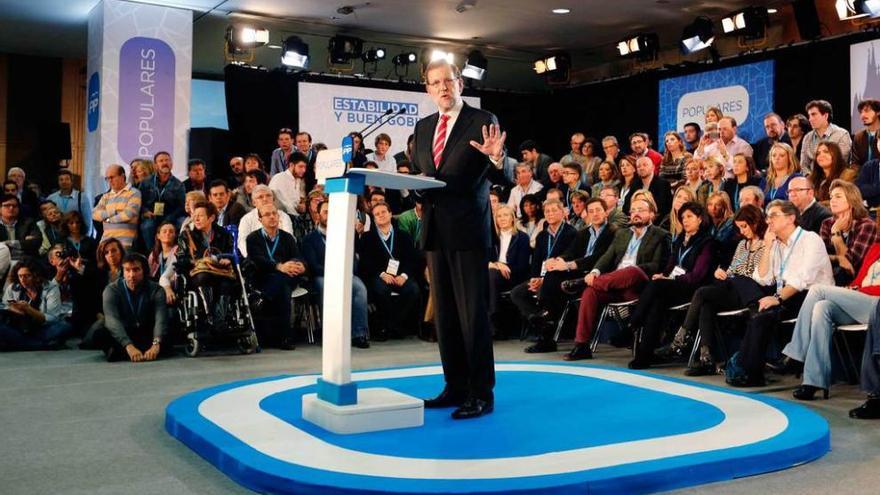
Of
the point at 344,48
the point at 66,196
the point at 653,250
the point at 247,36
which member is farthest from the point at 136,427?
the point at 344,48

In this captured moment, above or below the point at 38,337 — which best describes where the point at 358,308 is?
above

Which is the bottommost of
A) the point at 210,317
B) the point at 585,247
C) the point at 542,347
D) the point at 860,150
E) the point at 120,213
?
the point at 542,347

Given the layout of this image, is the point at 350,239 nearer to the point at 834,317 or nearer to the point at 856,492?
the point at 856,492

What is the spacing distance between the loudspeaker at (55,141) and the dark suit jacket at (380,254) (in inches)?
325

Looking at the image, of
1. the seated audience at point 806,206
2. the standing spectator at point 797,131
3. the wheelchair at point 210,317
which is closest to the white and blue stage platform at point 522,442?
the wheelchair at point 210,317

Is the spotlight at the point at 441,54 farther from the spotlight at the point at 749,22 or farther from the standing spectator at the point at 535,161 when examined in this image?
the spotlight at the point at 749,22

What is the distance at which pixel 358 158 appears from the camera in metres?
8.90

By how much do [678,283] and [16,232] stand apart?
19.8 feet

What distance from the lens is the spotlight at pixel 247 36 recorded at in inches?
441

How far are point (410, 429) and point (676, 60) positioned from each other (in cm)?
1070

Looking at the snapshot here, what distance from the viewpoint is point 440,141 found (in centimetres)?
395

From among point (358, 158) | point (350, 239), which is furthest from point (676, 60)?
point (350, 239)

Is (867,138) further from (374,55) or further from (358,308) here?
(374,55)

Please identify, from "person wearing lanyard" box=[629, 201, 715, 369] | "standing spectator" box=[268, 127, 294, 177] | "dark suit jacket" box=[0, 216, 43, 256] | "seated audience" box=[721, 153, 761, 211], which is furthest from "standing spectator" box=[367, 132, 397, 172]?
"person wearing lanyard" box=[629, 201, 715, 369]
